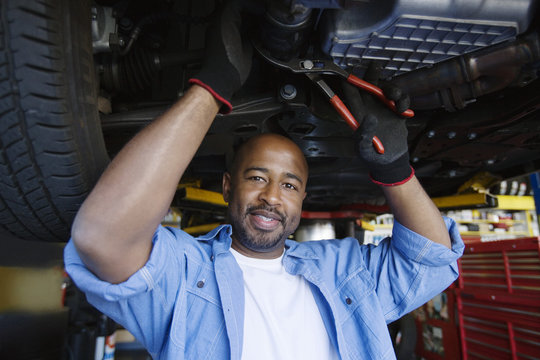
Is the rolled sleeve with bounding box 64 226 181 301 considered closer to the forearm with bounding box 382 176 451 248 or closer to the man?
the man

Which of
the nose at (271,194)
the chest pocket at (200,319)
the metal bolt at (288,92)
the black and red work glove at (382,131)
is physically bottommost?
the chest pocket at (200,319)

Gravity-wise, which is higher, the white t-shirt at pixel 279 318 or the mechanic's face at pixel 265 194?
the mechanic's face at pixel 265 194

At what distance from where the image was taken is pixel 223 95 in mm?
731

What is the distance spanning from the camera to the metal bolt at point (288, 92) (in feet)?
3.33

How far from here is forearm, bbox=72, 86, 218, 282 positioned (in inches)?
23.7

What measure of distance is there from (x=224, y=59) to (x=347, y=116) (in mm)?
346

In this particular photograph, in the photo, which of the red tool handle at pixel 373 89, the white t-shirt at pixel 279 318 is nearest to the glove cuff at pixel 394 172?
the red tool handle at pixel 373 89

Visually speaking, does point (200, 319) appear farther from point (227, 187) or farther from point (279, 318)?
point (227, 187)

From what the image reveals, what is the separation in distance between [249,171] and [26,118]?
2.10ft

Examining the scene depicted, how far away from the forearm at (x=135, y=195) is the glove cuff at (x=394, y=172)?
0.53m

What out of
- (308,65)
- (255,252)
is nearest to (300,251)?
(255,252)

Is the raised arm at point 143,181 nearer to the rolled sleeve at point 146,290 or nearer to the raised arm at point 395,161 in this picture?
the rolled sleeve at point 146,290

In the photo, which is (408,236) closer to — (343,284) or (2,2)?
(343,284)

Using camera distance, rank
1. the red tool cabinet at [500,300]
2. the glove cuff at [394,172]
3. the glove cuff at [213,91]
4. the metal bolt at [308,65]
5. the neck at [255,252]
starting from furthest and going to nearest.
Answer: the red tool cabinet at [500,300] → the neck at [255,252] → the glove cuff at [394,172] → the metal bolt at [308,65] → the glove cuff at [213,91]
